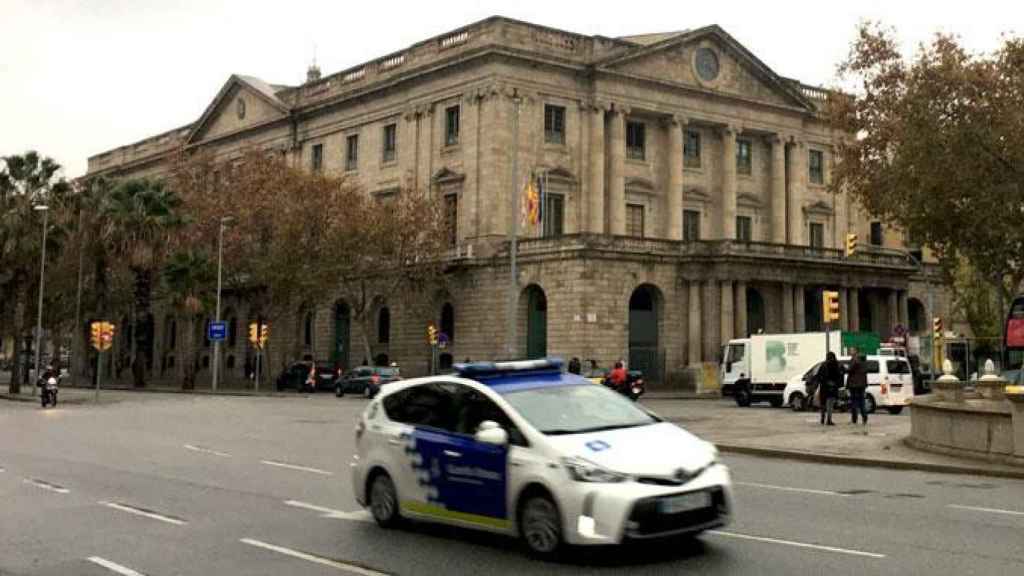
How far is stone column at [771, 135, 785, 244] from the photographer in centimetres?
6412

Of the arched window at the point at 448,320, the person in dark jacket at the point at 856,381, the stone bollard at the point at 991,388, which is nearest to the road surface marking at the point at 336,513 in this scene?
the stone bollard at the point at 991,388

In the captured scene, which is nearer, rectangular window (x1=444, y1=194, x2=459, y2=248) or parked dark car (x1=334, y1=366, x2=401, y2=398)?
parked dark car (x1=334, y1=366, x2=401, y2=398)

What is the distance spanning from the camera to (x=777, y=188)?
211 ft

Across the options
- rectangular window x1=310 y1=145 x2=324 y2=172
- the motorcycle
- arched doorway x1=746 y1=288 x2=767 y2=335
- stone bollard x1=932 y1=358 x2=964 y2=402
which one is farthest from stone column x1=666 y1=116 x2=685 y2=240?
stone bollard x1=932 y1=358 x2=964 y2=402

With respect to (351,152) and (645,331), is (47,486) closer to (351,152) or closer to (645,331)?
(645,331)

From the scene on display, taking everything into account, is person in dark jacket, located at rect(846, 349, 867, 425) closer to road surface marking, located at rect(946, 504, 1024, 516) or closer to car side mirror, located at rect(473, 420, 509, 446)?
road surface marking, located at rect(946, 504, 1024, 516)

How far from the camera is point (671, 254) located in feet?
170

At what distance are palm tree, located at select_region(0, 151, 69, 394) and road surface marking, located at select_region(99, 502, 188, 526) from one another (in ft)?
129

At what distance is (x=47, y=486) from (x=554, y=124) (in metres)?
44.9

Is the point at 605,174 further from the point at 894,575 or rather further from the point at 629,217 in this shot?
the point at 894,575

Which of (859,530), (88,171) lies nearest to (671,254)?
(859,530)

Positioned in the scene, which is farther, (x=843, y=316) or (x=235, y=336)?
(x=235, y=336)

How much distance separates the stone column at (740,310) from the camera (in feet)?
171

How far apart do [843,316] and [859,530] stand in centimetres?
4971
